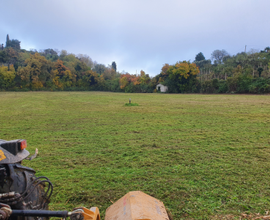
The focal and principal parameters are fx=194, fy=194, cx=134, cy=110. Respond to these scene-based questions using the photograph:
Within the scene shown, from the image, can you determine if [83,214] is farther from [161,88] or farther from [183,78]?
[161,88]

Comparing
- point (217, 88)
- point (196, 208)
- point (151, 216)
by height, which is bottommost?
point (196, 208)

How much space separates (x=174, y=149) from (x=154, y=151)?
561 millimetres

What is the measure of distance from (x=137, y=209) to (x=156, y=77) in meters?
50.7

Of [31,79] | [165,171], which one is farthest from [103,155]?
[31,79]

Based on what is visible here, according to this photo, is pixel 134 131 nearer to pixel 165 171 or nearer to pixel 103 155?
pixel 103 155

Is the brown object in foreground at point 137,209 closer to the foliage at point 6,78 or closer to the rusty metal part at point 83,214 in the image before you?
the rusty metal part at point 83,214

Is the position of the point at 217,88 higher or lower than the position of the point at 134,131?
higher

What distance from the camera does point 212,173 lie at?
370cm

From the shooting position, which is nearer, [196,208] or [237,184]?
[196,208]

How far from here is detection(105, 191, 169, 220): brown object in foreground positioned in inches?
75.1

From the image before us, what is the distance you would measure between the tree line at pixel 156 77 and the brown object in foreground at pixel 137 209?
36407mm

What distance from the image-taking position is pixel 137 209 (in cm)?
199

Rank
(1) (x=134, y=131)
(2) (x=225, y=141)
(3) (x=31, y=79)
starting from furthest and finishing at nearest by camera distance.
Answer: (3) (x=31, y=79)
(1) (x=134, y=131)
(2) (x=225, y=141)

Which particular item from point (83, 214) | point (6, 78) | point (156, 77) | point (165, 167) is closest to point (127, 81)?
point (156, 77)
